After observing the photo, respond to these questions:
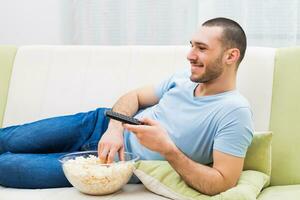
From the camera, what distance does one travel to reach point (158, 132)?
1.36 meters

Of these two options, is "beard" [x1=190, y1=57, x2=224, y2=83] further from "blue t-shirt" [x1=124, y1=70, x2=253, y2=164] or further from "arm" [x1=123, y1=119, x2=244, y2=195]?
"arm" [x1=123, y1=119, x2=244, y2=195]

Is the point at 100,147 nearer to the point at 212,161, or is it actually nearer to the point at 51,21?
the point at 212,161

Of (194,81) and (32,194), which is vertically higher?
(194,81)

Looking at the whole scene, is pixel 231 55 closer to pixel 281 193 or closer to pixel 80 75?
pixel 281 193

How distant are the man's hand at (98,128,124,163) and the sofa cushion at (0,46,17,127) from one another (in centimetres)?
72

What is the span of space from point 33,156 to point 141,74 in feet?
2.12

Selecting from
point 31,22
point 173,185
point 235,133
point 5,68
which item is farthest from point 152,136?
point 31,22

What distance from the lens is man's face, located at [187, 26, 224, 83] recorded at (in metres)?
1.58

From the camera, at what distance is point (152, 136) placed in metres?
1.35

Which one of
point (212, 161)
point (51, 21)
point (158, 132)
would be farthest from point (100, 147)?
point (51, 21)

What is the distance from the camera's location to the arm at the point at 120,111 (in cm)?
154

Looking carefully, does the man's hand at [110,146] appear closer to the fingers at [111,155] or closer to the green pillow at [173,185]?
the fingers at [111,155]

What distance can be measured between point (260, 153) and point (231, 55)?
374 millimetres

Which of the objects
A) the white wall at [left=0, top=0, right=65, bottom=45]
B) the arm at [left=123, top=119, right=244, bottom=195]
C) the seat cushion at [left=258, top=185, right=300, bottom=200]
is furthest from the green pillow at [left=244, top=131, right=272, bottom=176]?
the white wall at [left=0, top=0, right=65, bottom=45]
